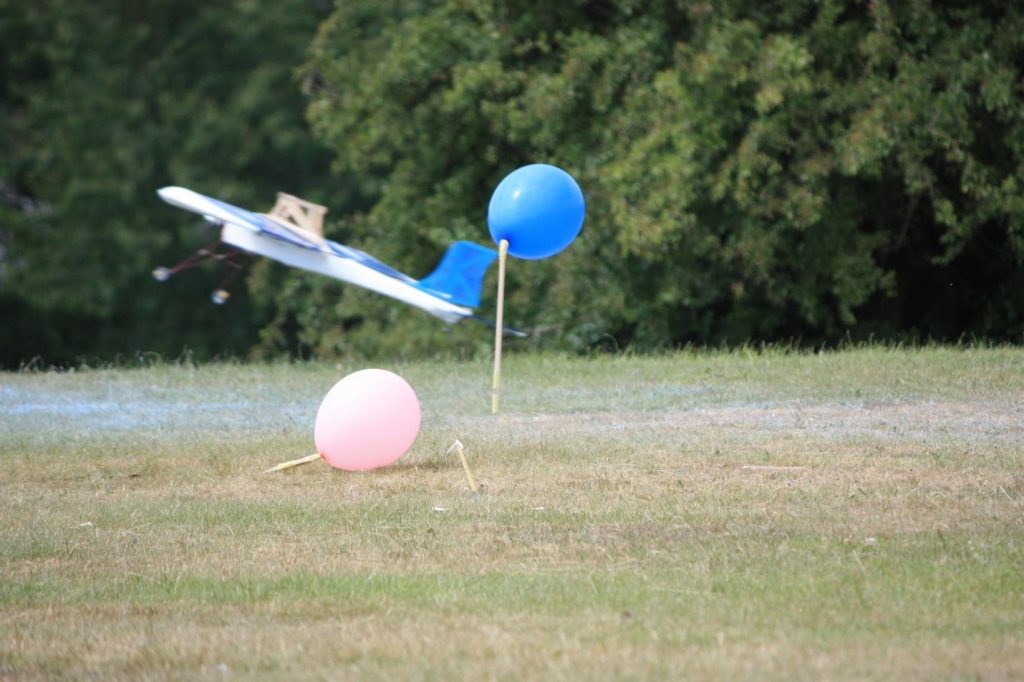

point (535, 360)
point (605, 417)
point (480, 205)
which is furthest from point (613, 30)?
point (605, 417)

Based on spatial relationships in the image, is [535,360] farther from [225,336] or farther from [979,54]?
[225,336]

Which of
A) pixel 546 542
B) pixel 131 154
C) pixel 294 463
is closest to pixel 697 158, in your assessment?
pixel 294 463

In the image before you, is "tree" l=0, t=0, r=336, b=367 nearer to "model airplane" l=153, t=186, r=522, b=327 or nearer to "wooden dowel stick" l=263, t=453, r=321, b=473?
"model airplane" l=153, t=186, r=522, b=327

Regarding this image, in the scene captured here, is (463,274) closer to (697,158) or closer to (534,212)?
(697,158)

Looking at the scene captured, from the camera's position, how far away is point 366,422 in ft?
26.1

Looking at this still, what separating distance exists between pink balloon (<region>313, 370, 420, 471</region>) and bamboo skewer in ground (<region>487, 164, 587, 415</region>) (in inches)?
99.1

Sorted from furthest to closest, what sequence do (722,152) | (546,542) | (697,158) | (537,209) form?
1. (722,152)
2. (697,158)
3. (537,209)
4. (546,542)

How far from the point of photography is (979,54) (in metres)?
17.4

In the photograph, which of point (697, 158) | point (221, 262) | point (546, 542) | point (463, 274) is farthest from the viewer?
point (221, 262)

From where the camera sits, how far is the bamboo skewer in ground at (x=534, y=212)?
1078 centimetres

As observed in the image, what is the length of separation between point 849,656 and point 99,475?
5.17 m

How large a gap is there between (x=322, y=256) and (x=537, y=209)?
6948 millimetres

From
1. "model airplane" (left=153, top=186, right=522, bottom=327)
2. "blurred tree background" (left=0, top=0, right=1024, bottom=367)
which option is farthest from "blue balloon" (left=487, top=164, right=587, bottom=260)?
"blurred tree background" (left=0, top=0, right=1024, bottom=367)

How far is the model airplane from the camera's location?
16.1m
